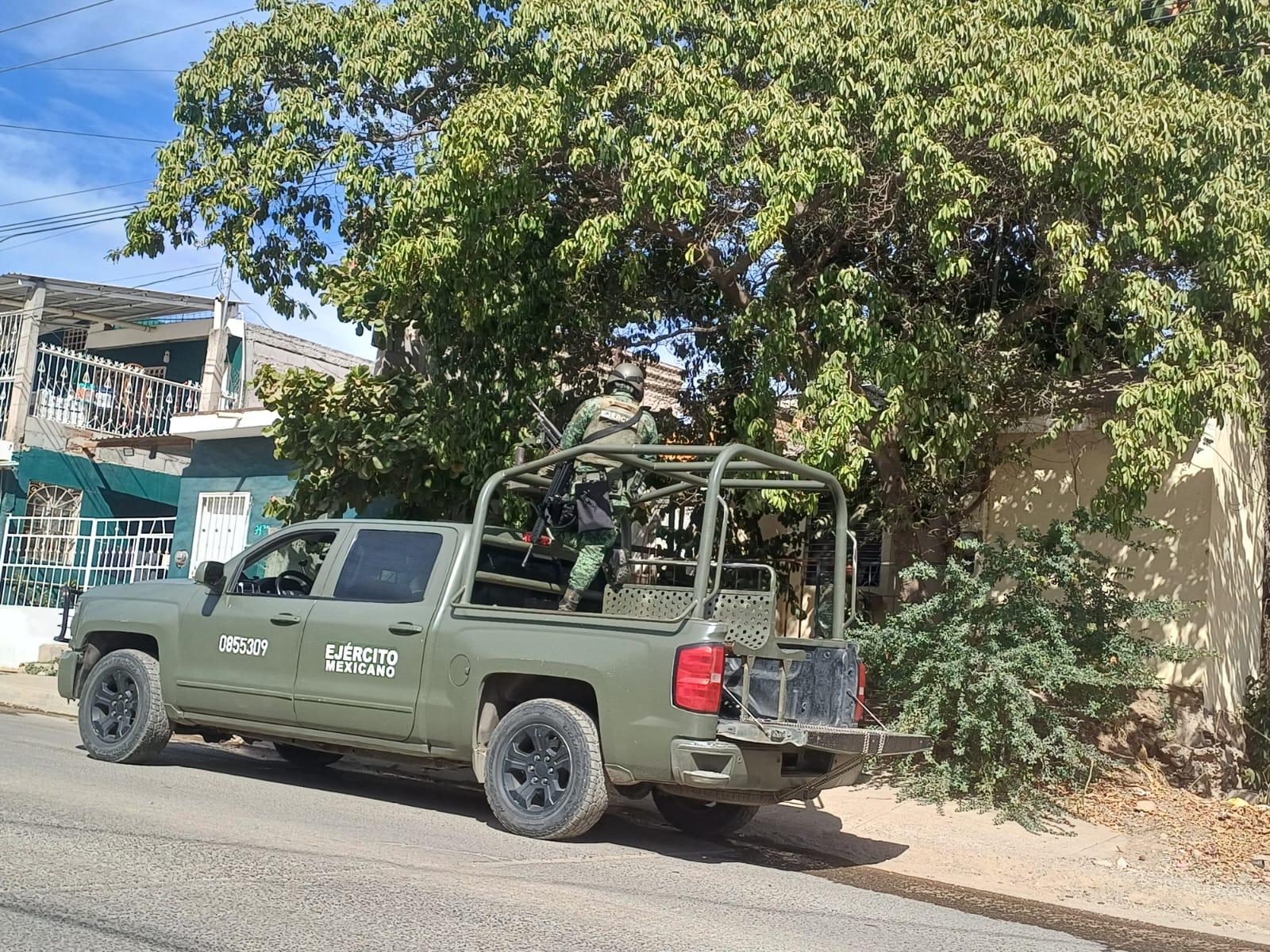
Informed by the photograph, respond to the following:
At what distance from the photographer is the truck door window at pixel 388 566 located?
752 centimetres

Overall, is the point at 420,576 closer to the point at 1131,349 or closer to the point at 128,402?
the point at 1131,349

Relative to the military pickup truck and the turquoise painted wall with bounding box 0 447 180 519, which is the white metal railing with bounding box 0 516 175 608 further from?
the military pickup truck

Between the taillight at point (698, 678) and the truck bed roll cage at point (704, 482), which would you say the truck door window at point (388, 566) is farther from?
the taillight at point (698, 678)

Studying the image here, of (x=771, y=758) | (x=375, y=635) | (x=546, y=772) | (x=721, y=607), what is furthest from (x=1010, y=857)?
(x=375, y=635)

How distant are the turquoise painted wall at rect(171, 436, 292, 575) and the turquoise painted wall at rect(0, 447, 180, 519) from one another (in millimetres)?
2321

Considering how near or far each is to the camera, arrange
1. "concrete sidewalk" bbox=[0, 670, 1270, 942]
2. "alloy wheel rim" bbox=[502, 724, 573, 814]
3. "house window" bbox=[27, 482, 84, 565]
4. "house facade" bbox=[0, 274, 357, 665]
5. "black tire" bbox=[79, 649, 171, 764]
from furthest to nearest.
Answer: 1. "house window" bbox=[27, 482, 84, 565]
2. "house facade" bbox=[0, 274, 357, 665]
3. "black tire" bbox=[79, 649, 171, 764]
4. "concrete sidewalk" bbox=[0, 670, 1270, 942]
5. "alloy wheel rim" bbox=[502, 724, 573, 814]

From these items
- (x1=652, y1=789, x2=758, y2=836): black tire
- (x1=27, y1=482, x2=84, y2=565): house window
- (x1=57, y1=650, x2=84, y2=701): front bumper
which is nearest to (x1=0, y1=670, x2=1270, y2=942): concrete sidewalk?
(x1=652, y1=789, x2=758, y2=836): black tire

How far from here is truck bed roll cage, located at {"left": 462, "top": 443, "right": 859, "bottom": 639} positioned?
6.52m

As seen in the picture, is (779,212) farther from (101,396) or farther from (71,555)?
(101,396)

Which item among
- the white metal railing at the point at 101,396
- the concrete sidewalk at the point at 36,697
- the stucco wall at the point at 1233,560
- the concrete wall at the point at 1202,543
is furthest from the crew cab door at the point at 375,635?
the white metal railing at the point at 101,396

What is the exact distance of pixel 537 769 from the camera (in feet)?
22.3

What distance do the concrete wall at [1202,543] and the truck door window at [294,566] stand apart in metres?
6.14

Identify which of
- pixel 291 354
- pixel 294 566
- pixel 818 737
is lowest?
pixel 818 737

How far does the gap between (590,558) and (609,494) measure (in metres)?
0.40
